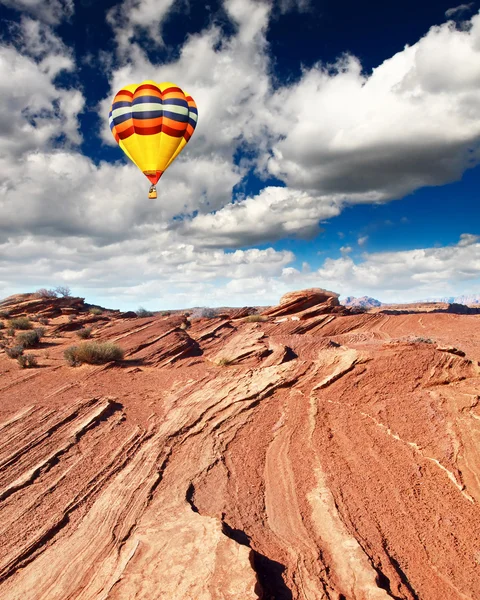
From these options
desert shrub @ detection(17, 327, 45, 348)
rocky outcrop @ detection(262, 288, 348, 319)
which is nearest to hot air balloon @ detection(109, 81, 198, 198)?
desert shrub @ detection(17, 327, 45, 348)

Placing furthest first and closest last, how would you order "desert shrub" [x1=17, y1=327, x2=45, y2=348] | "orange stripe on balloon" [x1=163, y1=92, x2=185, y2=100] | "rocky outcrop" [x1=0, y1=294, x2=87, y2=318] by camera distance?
"rocky outcrop" [x1=0, y1=294, x2=87, y2=318]
"orange stripe on balloon" [x1=163, y1=92, x2=185, y2=100]
"desert shrub" [x1=17, y1=327, x2=45, y2=348]

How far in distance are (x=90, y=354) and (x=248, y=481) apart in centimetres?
1165

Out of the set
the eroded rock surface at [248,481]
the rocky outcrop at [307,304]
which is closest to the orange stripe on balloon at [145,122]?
the eroded rock surface at [248,481]

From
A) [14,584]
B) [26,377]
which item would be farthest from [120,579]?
[26,377]

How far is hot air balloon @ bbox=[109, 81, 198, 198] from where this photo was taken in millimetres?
25812

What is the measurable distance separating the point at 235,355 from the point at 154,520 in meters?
12.6

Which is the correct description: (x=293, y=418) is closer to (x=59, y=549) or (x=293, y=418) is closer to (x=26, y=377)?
(x=59, y=549)

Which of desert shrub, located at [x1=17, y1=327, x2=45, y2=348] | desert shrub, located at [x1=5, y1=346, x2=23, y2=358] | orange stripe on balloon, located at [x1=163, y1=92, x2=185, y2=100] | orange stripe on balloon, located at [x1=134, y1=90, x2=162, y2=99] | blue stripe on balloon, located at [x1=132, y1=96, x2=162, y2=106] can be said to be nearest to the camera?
desert shrub, located at [x1=5, y1=346, x2=23, y2=358]

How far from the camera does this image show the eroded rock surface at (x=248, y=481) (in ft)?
21.4

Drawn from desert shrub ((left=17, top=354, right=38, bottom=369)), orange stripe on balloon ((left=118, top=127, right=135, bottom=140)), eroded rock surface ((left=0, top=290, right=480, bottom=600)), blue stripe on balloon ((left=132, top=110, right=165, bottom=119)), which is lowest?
eroded rock surface ((left=0, top=290, right=480, bottom=600))

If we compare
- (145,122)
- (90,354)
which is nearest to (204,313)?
(145,122)

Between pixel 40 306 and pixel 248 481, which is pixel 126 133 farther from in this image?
pixel 40 306

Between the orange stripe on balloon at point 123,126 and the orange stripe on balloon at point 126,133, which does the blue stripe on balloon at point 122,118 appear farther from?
the orange stripe on balloon at point 126,133

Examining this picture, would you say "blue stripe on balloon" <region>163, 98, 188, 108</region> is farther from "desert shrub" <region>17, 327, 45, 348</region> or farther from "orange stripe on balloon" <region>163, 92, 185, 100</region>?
"desert shrub" <region>17, 327, 45, 348</region>
